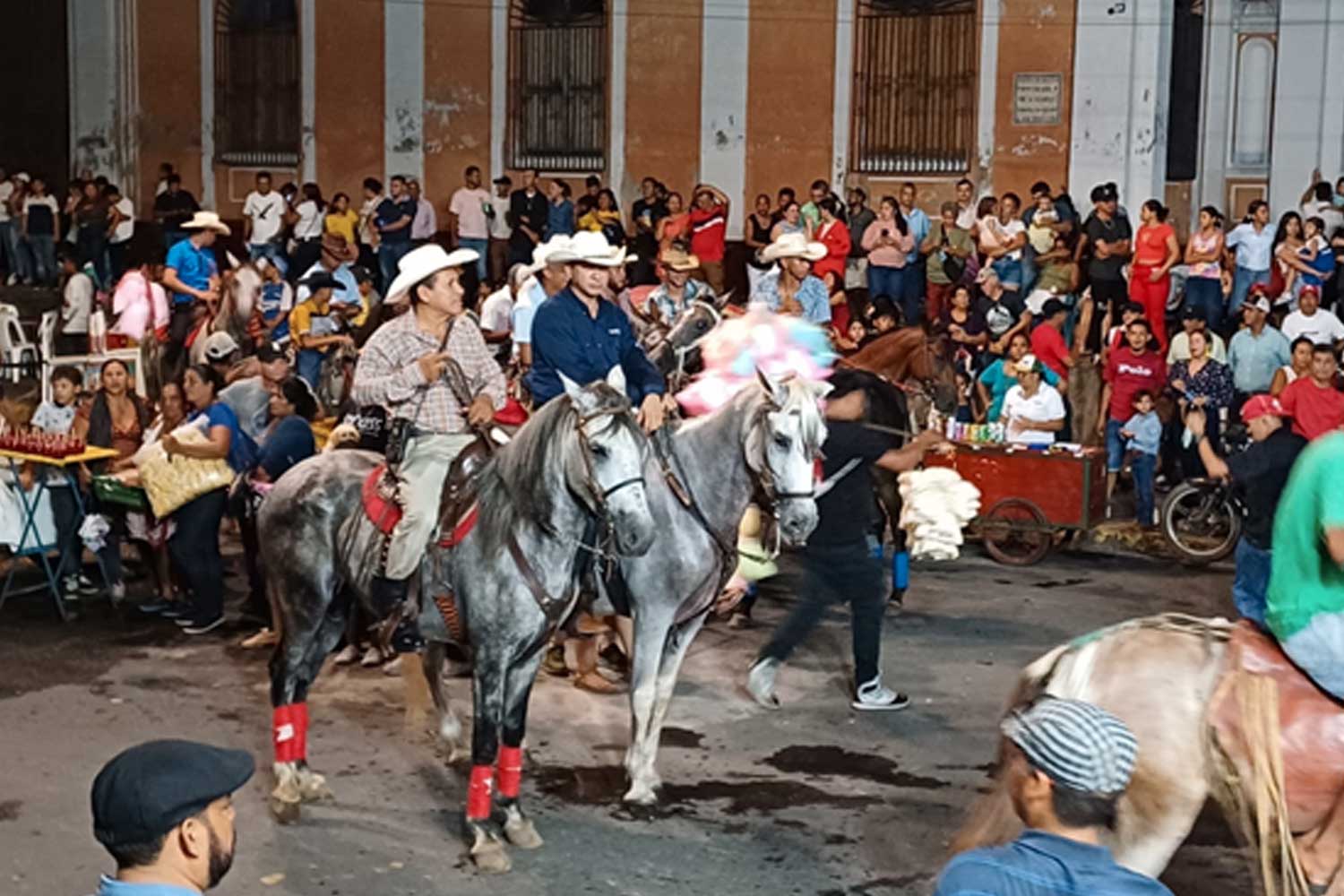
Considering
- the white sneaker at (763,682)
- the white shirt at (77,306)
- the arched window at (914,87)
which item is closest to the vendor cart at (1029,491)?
the white sneaker at (763,682)

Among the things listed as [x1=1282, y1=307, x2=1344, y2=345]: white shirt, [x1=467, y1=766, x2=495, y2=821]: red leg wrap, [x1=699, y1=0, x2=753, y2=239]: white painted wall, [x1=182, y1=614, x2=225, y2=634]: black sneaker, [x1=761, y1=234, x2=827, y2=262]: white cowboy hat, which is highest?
[x1=699, y1=0, x2=753, y2=239]: white painted wall

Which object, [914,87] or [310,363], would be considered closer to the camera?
[310,363]

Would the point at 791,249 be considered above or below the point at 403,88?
below

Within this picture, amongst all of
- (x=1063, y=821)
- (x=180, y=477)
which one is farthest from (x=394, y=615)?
(x=1063, y=821)

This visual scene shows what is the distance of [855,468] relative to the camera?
10.5m

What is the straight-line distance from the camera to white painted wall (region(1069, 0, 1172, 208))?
74.4 ft

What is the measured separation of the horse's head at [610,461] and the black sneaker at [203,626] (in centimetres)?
520

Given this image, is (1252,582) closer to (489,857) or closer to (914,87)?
(489,857)

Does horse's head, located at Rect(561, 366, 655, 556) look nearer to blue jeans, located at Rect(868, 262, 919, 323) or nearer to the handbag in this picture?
the handbag

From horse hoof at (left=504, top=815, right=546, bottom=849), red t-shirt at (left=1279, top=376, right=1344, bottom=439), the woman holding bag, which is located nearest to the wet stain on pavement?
horse hoof at (left=504, top=815, right=546, bottom=849)

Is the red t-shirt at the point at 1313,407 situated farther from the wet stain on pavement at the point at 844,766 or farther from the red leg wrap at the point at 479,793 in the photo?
the red leg wrap at the point at 479,793

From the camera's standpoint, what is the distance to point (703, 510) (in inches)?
364

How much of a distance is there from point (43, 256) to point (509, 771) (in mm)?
19052

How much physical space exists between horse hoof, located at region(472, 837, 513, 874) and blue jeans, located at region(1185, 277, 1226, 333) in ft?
45.3
